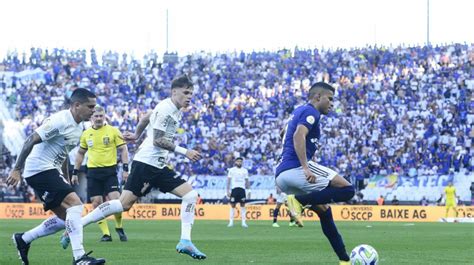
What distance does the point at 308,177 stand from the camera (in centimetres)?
1123

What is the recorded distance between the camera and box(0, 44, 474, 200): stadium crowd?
149ft

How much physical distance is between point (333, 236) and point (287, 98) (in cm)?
4044

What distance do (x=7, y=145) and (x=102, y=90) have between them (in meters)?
9.67

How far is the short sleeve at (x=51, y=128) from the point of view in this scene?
1096 centimetres

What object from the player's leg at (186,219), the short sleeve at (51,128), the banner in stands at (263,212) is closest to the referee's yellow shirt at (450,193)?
the banner in stands at (263,212)

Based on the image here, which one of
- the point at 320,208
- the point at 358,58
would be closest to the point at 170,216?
the point at 358,58

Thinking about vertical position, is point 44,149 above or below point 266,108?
above

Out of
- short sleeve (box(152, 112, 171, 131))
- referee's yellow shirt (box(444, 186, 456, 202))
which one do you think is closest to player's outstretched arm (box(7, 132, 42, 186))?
short sleeve (box(152, 112, 171, 131))

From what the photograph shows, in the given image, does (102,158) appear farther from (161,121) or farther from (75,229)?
(75,229)

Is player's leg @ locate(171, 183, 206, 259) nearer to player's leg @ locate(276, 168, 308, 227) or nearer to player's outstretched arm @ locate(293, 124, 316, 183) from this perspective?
player's leg @ locate(276, 168, 308, 227)

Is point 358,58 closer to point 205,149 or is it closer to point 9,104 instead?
point 205,149

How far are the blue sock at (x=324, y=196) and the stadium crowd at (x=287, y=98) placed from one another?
32.3 meters

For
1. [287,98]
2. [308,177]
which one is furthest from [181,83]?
[287,98]

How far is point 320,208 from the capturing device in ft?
38.0
